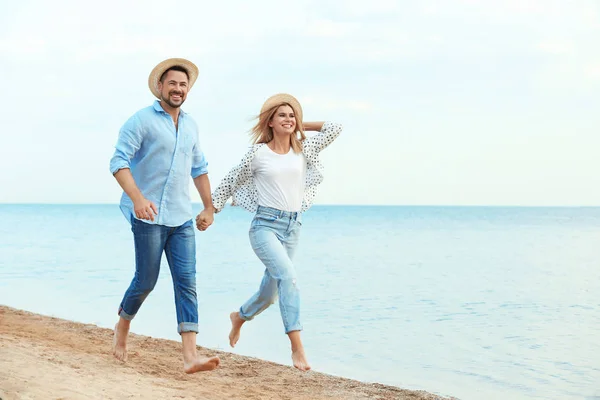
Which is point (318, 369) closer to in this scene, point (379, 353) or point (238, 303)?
point (379, 353)

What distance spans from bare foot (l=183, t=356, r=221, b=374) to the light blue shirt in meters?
0.93

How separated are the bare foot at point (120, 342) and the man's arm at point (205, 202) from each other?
44.4 inches

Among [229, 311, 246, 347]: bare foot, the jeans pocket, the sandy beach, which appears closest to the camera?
the sandy beach

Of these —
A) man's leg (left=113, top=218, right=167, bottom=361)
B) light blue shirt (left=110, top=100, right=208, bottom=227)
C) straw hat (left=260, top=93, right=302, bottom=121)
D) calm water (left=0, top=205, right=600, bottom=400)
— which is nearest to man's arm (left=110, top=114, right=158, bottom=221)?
light blue shirt (left=110, top=100, right=208, bottom=227)

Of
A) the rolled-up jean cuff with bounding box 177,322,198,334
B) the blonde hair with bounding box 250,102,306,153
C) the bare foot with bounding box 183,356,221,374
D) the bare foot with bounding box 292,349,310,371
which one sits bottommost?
the bare foot with bounding box 183,356,221,374

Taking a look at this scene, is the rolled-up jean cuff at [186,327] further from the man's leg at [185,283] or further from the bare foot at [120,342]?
the bare foot at [120,342]

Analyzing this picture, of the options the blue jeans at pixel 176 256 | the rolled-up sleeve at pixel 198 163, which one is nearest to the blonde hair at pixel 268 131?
the rolled-up sleeve at pixel 198 163

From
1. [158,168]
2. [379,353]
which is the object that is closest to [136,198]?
[158,168]

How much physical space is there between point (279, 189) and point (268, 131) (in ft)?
1.55

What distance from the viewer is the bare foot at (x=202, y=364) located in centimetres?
504

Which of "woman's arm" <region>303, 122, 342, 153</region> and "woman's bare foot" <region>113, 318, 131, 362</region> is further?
"woman's bare foot" <region>113, 318, 131, 362</region>

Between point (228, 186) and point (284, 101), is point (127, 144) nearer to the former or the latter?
point (228, 186)

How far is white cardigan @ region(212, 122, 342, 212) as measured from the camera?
550cm

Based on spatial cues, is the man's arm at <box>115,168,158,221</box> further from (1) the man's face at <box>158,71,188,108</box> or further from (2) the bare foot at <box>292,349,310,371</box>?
(2) the bare foot at <box>292,349,310,371</box>
